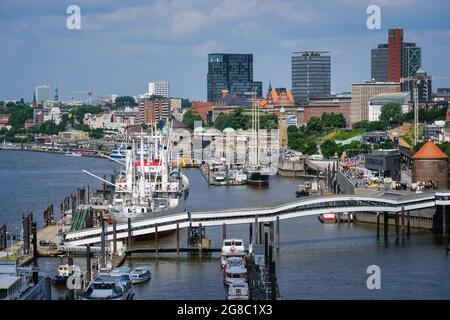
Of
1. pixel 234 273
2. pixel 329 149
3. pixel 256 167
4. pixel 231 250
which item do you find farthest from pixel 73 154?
pixel 234 273

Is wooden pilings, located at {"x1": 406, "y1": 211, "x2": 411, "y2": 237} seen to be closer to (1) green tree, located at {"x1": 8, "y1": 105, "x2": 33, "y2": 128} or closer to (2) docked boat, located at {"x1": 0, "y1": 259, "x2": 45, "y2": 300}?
(2) docked boat, located at {"x1": 0, "y1": 259, "x2": 45, "y2": 300}

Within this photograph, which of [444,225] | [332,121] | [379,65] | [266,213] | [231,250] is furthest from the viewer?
[379,65]

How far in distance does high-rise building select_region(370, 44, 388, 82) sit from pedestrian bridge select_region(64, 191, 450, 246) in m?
54.9

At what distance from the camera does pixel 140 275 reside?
1184 centimetres

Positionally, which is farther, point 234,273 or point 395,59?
point 395,59

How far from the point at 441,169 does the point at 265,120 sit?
32298mm

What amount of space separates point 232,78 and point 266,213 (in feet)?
181

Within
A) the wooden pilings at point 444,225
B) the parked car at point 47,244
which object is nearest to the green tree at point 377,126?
the wooden pilings at point 444,225

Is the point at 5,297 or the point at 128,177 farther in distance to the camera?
the point at 128,177

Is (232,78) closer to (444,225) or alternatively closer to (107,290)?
(444,225)

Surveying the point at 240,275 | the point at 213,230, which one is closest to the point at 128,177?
the point at 213,230

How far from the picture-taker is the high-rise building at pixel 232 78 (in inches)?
2702
